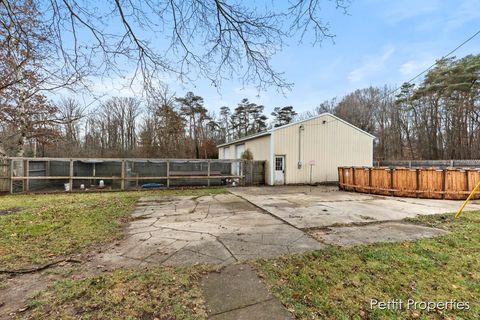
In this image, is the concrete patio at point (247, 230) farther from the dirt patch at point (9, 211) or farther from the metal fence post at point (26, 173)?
the metal fence post at point (26, 173)

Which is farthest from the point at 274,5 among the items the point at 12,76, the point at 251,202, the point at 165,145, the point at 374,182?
the point at 165,145

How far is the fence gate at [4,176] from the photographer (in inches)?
394

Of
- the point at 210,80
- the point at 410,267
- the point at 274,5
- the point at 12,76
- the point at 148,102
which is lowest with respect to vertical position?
the point at 410,267

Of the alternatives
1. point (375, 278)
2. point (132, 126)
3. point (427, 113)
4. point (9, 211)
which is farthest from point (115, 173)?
point (427, 113)

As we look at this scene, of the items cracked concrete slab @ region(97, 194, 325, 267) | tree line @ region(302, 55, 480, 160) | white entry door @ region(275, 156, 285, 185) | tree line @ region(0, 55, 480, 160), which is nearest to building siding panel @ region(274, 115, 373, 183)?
white entry door @ region(275, 156, 285, 185)

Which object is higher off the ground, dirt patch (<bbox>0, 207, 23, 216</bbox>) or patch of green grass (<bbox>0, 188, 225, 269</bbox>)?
dirt patch (<bbox>0, 207, 23, 216</bbox>)

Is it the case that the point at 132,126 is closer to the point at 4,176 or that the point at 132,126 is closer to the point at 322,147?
the point at 4,176

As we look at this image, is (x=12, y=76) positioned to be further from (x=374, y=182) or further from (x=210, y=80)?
(x=374, y=182)

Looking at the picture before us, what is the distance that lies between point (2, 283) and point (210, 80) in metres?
3.69

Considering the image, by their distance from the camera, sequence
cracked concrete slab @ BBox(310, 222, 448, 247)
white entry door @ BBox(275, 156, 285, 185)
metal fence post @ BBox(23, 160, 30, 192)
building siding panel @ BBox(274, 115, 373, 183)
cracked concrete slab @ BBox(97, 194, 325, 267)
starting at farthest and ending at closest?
building siding panel @ BBox(274, 115, 373, 183) < white entry door @ BBox(275, 156, 285, 185) < metal fence post @ BBox(23, 160, 30, 192) < cracked concrete slab @ BBox(310, 222, 448, 247) < cracked concrete slab @ BBox(97, 194, 325, 267)

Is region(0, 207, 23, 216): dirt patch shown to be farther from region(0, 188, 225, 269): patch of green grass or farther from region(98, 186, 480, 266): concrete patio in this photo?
region(98, 186, 480, 266): concrete patio

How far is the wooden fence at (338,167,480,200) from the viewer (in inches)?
342

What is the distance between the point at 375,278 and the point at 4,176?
47.1 feet

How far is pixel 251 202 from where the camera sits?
26.9 ft
